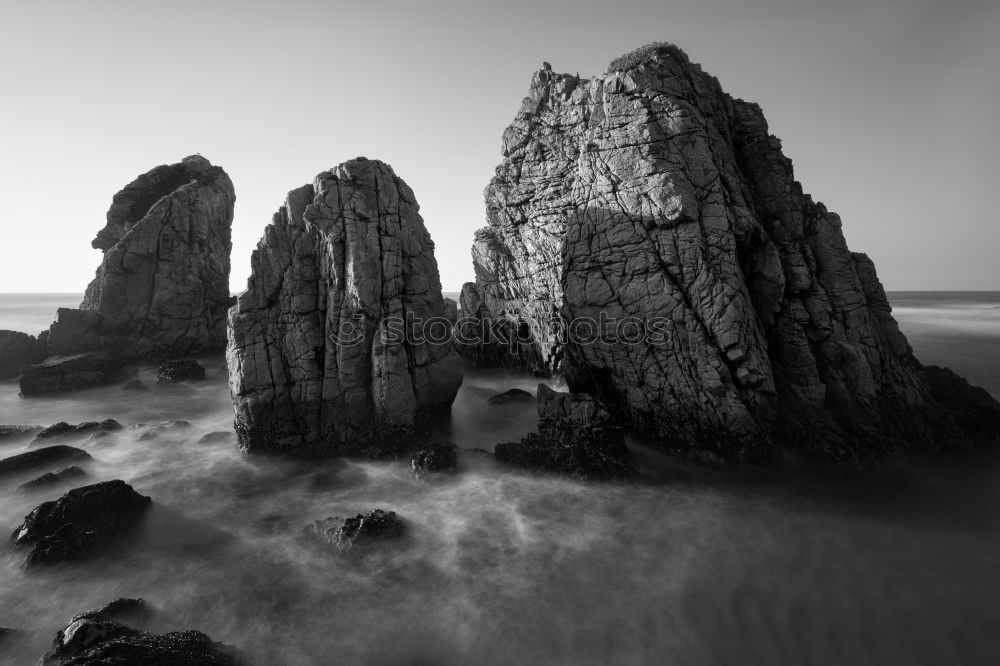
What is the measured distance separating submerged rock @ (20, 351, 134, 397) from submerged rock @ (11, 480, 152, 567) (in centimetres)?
2358

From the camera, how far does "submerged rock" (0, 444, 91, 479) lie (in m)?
Answer: 18.1

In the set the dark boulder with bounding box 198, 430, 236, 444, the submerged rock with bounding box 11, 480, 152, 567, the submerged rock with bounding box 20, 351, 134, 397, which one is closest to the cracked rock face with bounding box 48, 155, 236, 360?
the submerged rock with bounding box 20, 351, 134, 397

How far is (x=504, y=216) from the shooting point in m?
29.5

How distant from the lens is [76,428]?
920 inches

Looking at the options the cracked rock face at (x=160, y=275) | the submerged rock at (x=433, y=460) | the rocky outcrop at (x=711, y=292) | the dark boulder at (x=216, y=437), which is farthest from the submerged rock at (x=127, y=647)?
the cracked rock face at (x=160, y=275)

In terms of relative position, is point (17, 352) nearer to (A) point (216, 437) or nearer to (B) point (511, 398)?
(A) point (216, 437)

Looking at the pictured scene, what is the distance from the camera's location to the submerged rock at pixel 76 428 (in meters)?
22.5

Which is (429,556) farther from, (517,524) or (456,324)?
(456,324)

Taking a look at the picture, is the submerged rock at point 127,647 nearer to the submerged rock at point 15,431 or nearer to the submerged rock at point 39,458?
the submerged rock at point 39,458

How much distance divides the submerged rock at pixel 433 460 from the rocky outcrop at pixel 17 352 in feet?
127

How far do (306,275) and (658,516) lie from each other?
1924 cm

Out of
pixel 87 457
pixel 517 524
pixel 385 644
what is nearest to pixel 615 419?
pixel 517 524

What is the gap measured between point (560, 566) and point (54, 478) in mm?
21583

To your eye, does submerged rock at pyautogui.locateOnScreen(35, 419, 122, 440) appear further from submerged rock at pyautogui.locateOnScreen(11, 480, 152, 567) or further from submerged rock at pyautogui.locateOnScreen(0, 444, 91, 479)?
submerged rock at pyautogui.locateOnScreen(11, 480, 152, 567)
